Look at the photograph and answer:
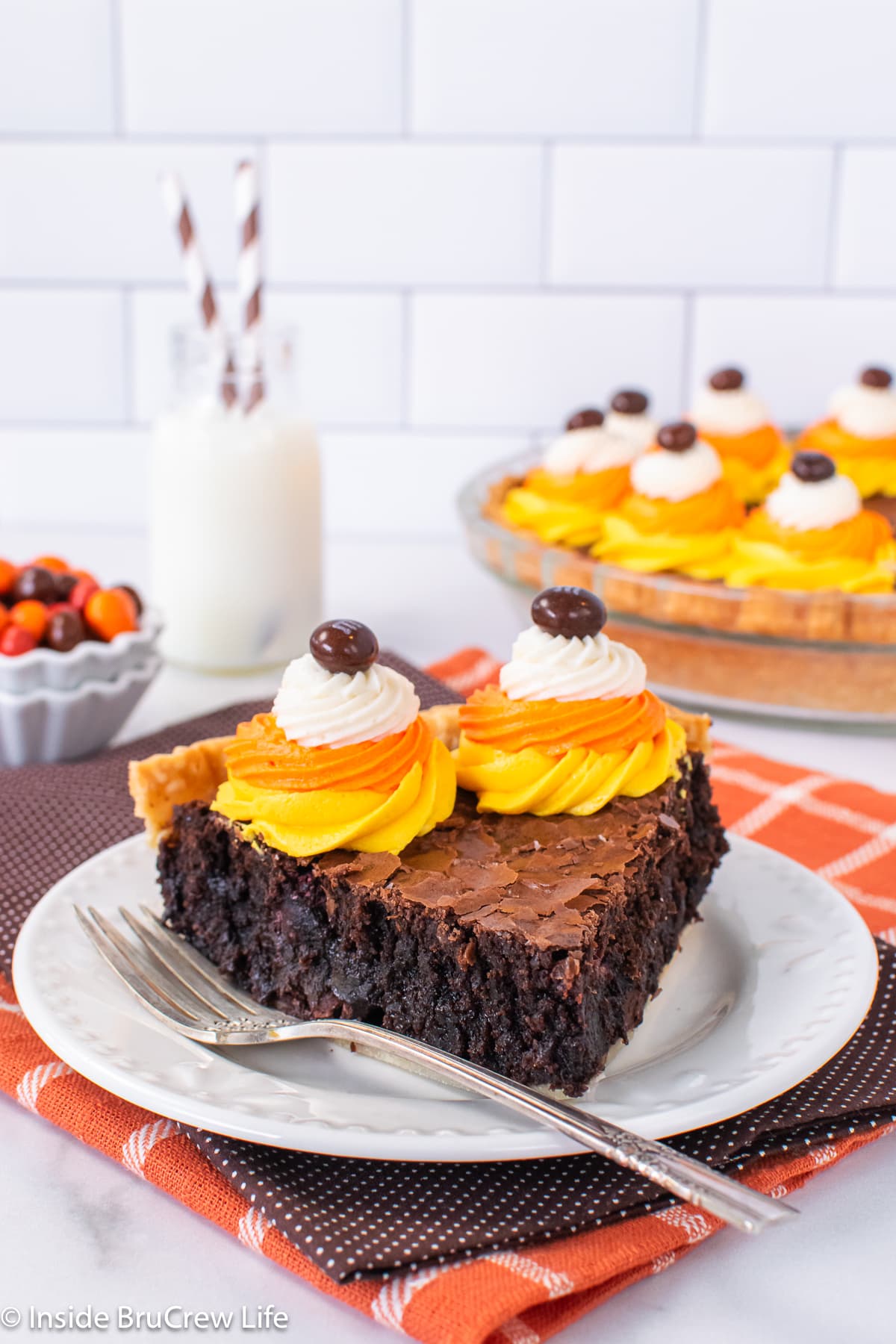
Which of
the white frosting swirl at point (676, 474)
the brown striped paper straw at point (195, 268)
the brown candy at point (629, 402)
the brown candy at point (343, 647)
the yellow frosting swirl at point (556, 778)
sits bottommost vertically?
the yellow frosting swirl at point (556, 778)

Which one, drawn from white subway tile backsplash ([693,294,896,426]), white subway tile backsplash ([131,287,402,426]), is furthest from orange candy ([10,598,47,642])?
white subway tile backsplash ([693,294,896,426])

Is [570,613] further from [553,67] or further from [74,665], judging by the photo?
[553,67]

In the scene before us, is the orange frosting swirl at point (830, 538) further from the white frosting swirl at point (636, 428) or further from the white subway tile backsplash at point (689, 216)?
the white subway tile backsplash at point (689, 216)

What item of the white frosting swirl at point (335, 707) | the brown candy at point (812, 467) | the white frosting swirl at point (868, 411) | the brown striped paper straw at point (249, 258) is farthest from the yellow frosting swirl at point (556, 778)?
the white frosting swirl at point (868, 411)

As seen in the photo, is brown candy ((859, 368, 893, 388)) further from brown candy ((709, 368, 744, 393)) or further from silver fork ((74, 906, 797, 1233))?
silver fork ((74, 906, 797, 1233))

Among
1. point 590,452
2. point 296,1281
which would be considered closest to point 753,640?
point 590,452
